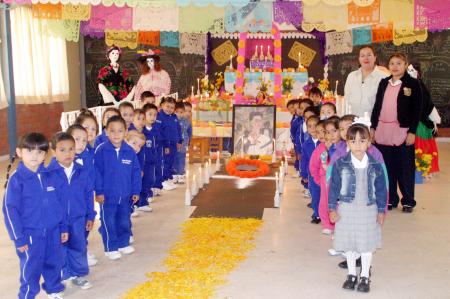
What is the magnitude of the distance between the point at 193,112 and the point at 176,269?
22.9 ft

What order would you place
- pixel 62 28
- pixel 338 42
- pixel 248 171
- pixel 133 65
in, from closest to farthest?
pixel 248 171 → pixel 62 28 → pixel 338 42 → pixel 133 65

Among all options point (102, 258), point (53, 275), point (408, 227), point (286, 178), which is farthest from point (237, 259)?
point (286, 178)

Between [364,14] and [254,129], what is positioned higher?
[364,14]

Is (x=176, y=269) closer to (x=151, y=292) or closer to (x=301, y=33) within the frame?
(x=151, y=292)

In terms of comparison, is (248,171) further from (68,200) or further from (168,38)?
(168,38)

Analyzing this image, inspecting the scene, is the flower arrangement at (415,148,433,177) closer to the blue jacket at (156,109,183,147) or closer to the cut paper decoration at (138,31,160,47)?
the blue jacket at (156,109,183,147)

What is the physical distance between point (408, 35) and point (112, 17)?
514cm

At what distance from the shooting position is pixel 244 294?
15.1 feet

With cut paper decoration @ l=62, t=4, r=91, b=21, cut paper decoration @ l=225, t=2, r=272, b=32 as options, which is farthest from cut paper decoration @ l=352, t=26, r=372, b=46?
cut paper decoration @ l=62, t=4, r=91, b=21

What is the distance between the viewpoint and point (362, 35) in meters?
12.0

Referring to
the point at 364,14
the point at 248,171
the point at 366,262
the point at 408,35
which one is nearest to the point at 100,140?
the point at 366,262

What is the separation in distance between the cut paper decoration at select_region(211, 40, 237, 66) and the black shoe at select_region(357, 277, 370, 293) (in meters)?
12.4

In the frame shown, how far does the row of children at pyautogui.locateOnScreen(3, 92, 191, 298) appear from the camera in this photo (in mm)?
3988

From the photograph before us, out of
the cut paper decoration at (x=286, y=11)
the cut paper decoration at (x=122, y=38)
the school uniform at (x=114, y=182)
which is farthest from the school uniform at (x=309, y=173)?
the cut paper decoration at (x=122, y=38)
